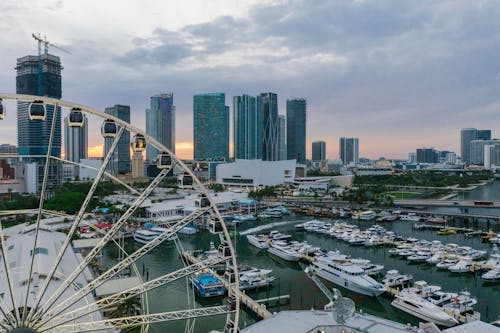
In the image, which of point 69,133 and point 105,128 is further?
point 69,133

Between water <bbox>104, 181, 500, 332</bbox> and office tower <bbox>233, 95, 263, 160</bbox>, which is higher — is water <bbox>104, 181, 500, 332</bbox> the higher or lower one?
the lower one

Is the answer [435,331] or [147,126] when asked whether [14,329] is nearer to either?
[435,331]

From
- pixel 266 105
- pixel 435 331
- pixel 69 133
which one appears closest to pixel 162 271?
pixel 435 331

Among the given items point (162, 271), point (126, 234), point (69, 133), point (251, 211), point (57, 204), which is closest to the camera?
point (162, 271)

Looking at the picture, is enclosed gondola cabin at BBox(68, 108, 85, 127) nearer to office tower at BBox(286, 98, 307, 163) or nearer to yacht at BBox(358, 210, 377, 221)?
yacht at BBox(358, 210, 377, 221)

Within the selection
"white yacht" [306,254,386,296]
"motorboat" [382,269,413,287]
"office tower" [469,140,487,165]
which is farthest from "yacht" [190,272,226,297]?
"office tower" [469,140,487,165]

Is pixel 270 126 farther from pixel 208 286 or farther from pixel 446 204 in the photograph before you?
pixel 208 286

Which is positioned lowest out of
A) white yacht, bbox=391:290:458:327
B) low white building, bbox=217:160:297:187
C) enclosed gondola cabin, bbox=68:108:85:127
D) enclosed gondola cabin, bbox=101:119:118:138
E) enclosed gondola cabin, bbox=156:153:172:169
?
white yacht, bbox=391:290:458:327
